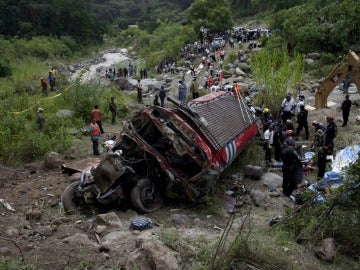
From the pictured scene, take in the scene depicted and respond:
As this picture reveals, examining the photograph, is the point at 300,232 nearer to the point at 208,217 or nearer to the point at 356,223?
the point at 356,223

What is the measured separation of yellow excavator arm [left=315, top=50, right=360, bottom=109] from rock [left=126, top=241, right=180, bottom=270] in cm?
966

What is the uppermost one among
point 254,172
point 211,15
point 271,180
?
point 211,15

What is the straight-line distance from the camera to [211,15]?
121 ft

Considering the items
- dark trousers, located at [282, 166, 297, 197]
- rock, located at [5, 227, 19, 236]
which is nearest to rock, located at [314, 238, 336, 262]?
dark trousers, located at [282, 166, 297, 197]

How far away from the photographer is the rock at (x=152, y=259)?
15.6 ft

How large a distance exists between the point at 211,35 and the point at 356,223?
3231 cm

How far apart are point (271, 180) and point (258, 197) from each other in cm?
108

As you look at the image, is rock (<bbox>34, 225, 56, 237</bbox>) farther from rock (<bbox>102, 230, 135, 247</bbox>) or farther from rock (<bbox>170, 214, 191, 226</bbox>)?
rock (<bbox>170, 214, 191, 226</bbox>)

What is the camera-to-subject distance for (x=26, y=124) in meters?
13.3

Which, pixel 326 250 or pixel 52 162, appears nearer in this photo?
pixel 326 250

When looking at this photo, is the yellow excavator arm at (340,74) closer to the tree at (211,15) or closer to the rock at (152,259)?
the rock at (152,259)

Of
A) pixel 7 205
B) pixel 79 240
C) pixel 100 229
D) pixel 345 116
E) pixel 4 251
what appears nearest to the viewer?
pixel 4 251

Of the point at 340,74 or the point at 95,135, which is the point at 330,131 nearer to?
the point at 340,74

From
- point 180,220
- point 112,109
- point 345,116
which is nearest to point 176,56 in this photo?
point 112,109
